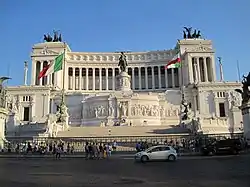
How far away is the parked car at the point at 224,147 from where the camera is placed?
21500mm

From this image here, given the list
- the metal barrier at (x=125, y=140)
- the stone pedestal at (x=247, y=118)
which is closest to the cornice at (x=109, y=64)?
the metal barrier at (x=125, y=140)

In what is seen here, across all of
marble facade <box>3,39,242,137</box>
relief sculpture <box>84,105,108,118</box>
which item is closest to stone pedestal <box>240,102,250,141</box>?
marble facade <box>3,39,242,137</box>

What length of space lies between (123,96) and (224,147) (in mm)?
36753

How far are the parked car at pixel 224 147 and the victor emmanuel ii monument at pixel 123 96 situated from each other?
599 inches

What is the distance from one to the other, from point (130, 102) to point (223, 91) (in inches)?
1041

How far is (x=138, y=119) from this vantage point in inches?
2224

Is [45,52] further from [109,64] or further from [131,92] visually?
[131,92]

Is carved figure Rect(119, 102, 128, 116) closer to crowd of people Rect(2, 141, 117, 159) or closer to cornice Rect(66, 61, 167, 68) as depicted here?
crowd of people Rect(2, 141, 117, 159)

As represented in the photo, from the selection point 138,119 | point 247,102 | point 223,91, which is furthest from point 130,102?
point 247,102

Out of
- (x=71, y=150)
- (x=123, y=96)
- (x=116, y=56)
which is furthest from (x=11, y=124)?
(x=116, y=56)

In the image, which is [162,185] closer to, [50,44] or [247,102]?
[247,102]

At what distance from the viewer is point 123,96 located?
2270 inches

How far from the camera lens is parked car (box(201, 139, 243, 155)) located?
21500mm

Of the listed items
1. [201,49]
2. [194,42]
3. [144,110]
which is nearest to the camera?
[144,110]
